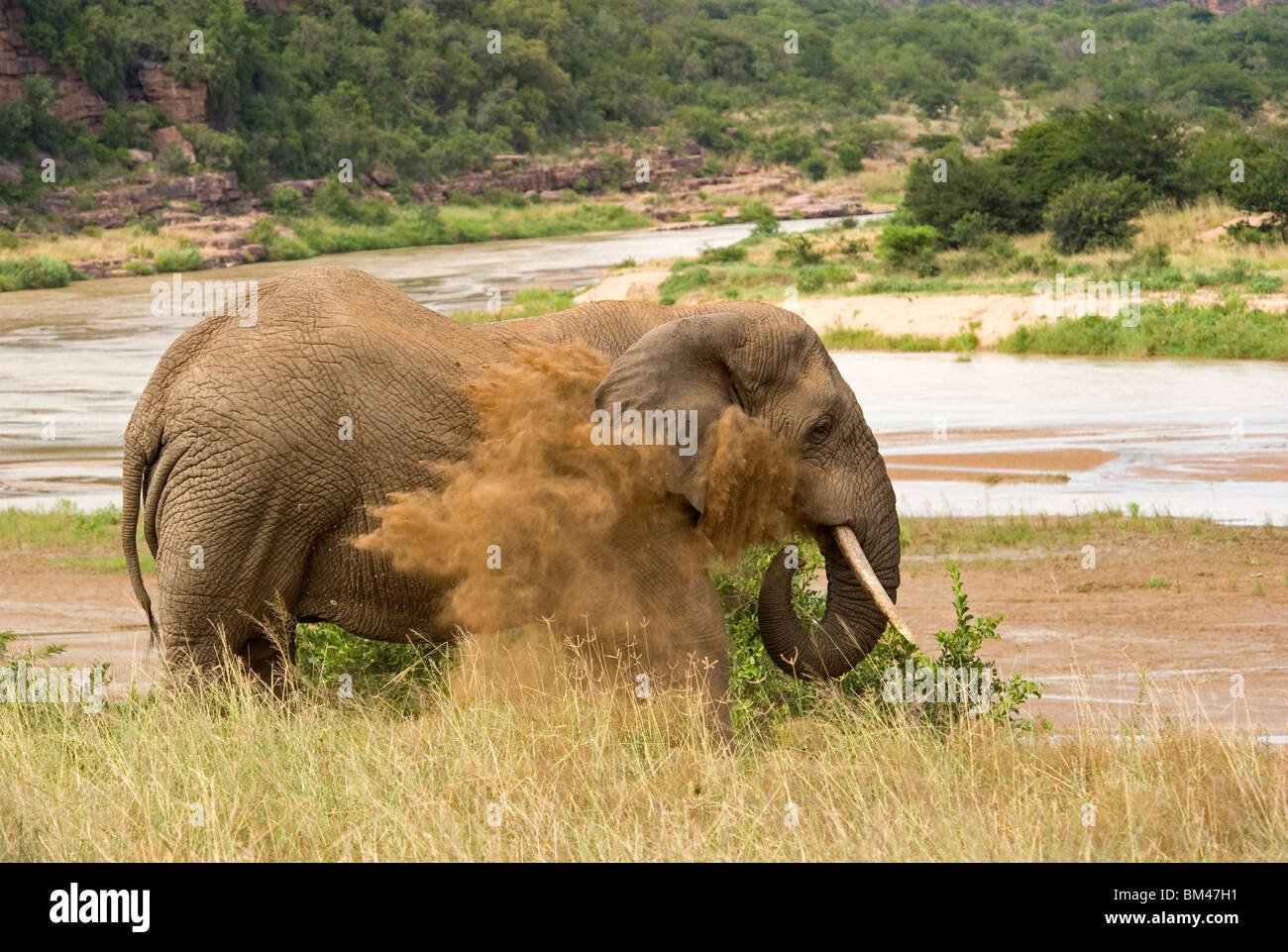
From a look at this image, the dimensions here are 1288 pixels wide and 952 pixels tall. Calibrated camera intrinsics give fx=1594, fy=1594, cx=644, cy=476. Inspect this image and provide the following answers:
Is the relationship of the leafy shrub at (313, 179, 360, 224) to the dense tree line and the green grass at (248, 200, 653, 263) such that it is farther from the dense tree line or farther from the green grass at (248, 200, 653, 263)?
the dense tree line

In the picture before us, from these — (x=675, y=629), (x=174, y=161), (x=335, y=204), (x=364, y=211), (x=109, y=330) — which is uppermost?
(x=174, y=161)

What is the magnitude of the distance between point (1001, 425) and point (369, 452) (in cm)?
1692

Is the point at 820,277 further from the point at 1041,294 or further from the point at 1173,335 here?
the point at 1173,335

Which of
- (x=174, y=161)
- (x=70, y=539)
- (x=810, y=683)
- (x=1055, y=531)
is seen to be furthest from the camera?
(x=174, y=161)

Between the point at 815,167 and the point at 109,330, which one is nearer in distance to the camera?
the point at 109,330

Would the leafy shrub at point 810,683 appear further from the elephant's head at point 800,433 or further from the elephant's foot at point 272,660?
the elephant's foot at point 272,660

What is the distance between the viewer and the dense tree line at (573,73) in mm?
66812

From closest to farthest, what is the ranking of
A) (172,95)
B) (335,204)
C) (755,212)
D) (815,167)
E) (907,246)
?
(907,246)
(335,204)
(172,95)
(755,212)
(815,167)

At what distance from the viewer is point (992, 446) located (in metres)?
20.7

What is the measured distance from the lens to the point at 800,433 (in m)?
6.45

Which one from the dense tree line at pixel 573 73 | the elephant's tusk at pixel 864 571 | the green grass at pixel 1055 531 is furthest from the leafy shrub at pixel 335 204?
the elephant's tusk at pixel 864 571

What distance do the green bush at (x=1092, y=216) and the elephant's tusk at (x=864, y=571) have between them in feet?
111

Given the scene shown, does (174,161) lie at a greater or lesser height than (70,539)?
A: greater

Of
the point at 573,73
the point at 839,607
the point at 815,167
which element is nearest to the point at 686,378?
the point at 839,607
